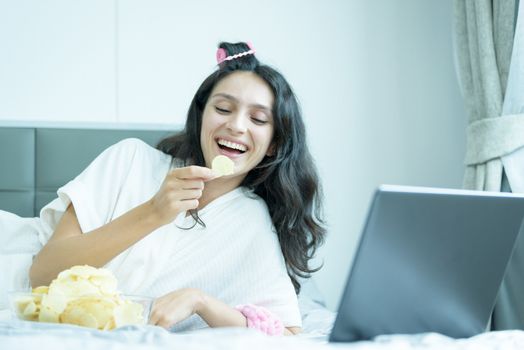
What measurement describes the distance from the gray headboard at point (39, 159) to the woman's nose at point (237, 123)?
874 mm

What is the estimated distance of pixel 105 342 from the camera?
35.5 inches

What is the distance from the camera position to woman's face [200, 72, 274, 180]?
1871 mm

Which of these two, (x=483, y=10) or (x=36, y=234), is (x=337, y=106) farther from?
(x=36, y=234)

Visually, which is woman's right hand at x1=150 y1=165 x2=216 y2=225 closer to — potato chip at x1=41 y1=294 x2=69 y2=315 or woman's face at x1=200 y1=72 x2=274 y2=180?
woman's face at x1=200 y1=72 x2=274 y2=180

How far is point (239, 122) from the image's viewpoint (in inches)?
73.2

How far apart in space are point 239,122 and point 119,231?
437mm

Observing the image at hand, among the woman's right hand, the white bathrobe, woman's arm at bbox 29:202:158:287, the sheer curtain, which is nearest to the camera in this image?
the woman's right hand

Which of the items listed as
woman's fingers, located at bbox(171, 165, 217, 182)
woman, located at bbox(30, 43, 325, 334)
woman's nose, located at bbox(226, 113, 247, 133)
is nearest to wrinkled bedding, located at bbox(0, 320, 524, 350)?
woman's fingers, located at bbox(171, 165, 217, 182)

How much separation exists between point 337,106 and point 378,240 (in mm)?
2048

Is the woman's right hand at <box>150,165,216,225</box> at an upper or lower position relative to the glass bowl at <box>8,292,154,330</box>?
upper

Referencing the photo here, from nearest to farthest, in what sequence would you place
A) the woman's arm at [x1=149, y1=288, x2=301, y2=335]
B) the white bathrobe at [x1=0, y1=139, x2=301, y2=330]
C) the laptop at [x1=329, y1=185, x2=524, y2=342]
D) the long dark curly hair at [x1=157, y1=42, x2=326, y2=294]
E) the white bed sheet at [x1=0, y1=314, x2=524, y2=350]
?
the white bed sheet at [x1=0, y1=314, x2=524, y2=350]
the laptop at [x1=329, y1=185, x2=524, y2=342]
the woman's arm at [x1=149, y1=288, x2=301, y2=335]
the white bathrobe at [x1=0, y1=139, x2=301, y2=330]
the long dark curly hair at [x1=157, y1=42, x2=326, y2=294]

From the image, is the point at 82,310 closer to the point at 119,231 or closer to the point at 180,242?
the point at 119,231

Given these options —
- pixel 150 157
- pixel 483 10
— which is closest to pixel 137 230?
pixel 150 157

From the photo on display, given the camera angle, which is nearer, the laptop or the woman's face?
the laptop
